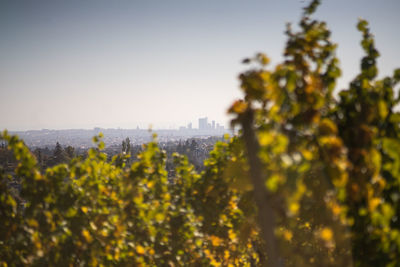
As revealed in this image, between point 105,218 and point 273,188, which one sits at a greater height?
point 273,188

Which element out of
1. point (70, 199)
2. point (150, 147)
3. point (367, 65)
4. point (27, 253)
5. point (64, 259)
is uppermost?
point (367, 65)

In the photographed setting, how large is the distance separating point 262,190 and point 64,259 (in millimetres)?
2974

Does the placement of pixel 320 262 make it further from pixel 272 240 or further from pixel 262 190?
pixel 262 190

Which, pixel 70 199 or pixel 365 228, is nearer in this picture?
pixel 365 228

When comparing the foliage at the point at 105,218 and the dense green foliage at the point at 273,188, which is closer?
the dense green foliage at the point at 273,188

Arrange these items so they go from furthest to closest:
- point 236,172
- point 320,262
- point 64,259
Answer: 1. point 64,259
2. point 236,172
3. point 320,262

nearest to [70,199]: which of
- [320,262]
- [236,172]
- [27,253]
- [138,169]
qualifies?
[27,253]

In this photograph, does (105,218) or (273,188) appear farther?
(105,218)

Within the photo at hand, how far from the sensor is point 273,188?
5.09 feet

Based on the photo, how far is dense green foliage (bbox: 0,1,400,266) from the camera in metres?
1.80

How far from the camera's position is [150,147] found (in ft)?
12.4

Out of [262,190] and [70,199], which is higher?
[262,190]

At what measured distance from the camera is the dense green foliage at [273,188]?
1799 mm

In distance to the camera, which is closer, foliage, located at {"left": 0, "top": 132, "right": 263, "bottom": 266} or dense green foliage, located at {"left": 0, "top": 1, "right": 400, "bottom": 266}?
dense green foliage, located at {"left": 0, "top": 1, "right": 400, "bottom": 266}
